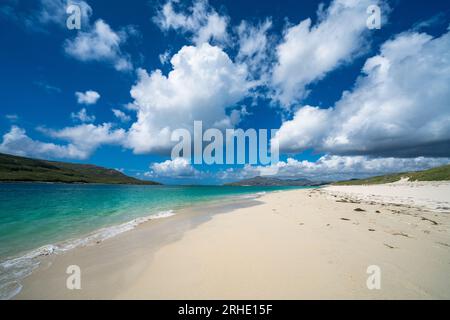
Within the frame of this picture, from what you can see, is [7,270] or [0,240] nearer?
[7,270]

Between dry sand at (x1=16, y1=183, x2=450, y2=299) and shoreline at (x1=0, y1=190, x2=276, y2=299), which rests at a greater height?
dry sand at (x1=16, y1=183, x2=450, y2=299)

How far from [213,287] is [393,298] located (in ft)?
12.2

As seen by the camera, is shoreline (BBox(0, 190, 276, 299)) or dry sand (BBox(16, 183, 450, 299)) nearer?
dry sand (BBox(16, 183, 450, 299))

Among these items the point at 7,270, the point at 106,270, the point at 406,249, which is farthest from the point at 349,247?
the point at 7,270

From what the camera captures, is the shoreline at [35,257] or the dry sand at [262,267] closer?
the dry sand at [262,267]

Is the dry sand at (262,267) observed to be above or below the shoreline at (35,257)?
above

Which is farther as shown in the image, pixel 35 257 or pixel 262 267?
pixel 35 257

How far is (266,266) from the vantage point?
530 centimetres

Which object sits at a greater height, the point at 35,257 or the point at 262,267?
the point at 262,267
